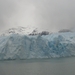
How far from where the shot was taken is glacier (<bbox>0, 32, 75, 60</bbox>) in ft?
156

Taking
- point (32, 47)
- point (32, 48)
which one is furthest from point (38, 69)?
point (32, 47)

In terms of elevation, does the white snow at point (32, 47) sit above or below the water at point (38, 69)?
above

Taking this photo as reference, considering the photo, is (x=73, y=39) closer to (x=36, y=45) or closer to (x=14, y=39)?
(x=36, y=45)

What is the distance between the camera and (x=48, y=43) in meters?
53.0

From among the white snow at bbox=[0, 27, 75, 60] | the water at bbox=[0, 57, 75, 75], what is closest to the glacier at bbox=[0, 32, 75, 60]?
the white snow at bbox=[0, 27, 75, 60]

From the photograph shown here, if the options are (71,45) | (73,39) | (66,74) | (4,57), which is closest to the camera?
(66,74)

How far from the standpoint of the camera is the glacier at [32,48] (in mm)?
47469

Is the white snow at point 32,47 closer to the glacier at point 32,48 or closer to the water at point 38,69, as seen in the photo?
the glacier at point 32,48

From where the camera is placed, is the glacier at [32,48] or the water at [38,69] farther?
the glacier at [32,48]

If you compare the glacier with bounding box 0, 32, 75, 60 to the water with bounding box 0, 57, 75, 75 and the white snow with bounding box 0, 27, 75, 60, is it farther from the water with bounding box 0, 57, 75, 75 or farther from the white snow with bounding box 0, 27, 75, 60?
the water with bounding box 0, 57, 75, 75

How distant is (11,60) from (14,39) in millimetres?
4752

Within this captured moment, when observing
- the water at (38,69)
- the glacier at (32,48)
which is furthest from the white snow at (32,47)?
the water at (38,69)

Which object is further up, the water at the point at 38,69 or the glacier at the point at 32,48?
the glacier at the point at 32,48

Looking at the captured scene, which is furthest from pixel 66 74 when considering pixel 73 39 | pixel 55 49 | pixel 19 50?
pixel 73 39
